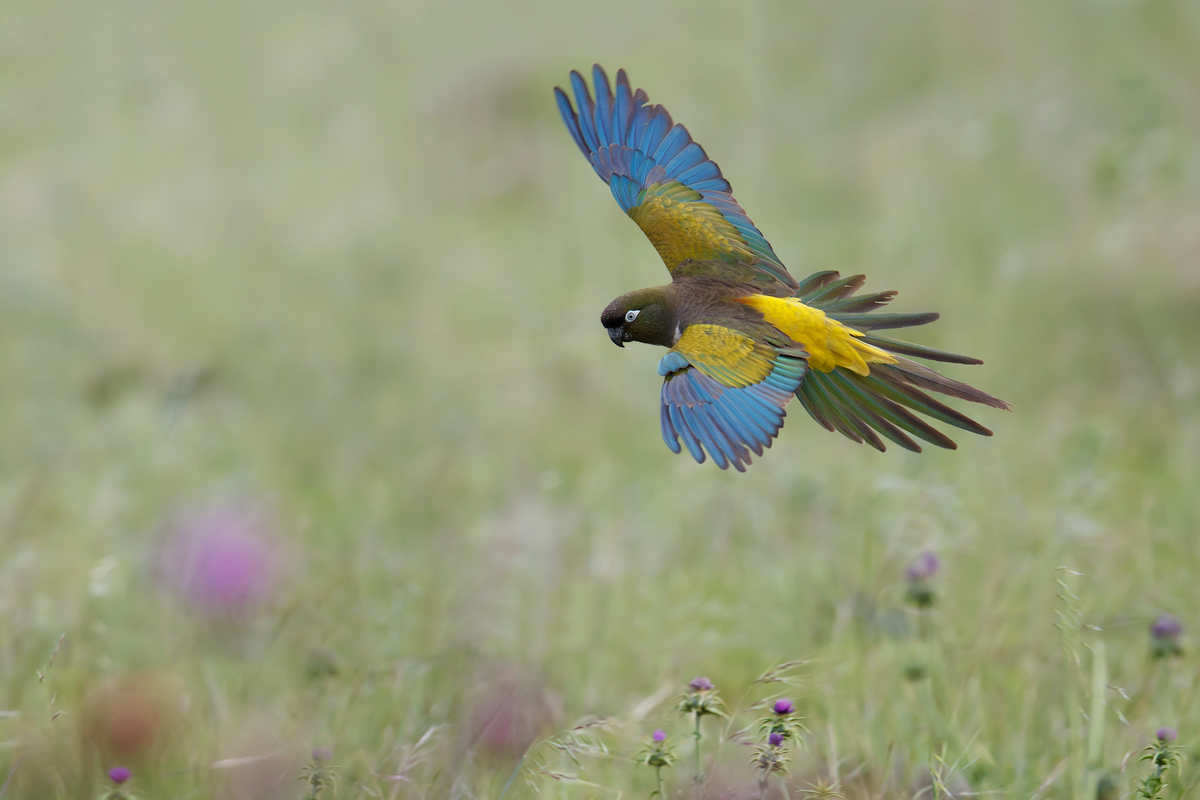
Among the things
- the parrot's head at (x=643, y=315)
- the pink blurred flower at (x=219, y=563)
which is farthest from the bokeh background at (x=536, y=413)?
the parrot's head at (x=643, y=315)

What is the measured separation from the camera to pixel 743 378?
1717 millimetres

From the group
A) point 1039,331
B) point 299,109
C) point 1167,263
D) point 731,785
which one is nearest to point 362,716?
point 731,785

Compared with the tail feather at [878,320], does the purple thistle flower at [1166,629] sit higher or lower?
lower

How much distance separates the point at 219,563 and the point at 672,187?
A: 1743 millimetres

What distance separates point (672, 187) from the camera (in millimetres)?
2064

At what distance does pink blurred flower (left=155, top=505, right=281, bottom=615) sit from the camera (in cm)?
292

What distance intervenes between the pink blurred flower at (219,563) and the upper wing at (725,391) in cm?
170

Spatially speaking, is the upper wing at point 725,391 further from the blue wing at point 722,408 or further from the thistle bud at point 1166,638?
the thistle bud at point 1166,638

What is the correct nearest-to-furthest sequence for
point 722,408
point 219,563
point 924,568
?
point 722,408 < point 924,568 < point 219,563

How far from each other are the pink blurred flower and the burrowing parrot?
1.54 m

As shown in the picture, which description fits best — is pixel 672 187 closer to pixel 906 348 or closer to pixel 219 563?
pixel 906 348

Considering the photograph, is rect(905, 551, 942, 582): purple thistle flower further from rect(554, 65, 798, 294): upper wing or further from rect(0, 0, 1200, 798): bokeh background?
rect(554, 65, 798, 294): upper wing

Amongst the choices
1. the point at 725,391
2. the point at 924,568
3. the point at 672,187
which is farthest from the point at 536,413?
the point at 725,391

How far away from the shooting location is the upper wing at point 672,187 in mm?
2014
